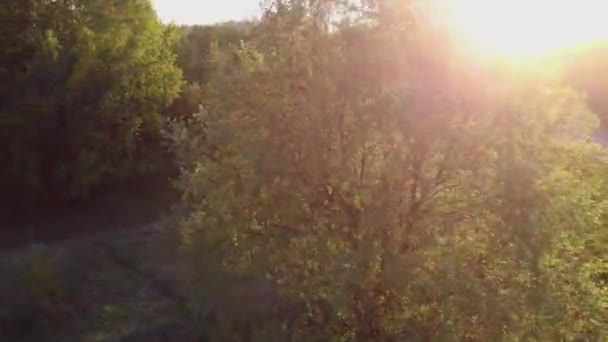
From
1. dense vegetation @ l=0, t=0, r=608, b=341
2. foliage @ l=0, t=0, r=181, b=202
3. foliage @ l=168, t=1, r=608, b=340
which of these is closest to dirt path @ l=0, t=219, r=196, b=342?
foliage @ l=0, t=0, r=181, b=202

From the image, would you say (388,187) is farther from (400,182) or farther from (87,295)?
A: (87,295)

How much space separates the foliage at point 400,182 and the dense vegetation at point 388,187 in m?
0.02

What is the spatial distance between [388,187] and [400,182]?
16 cm

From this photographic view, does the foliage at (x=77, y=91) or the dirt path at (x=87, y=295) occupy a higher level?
the foliage at (x=77, y=91)

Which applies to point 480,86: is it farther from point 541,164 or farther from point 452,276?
point 452,276

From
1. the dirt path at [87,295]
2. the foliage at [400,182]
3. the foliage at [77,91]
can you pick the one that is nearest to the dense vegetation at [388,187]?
the foliage at [400,182]

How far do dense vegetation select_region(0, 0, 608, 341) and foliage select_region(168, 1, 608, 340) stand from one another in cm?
2

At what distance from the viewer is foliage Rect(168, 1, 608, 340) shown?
10.6 m

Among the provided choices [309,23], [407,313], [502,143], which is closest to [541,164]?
[502,143]

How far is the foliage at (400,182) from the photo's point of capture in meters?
10.6

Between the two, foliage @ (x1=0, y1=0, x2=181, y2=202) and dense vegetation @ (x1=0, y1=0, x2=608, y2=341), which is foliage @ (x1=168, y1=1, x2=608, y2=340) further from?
foliage @ (x1=0, y1=0, x2=181, y2=202)

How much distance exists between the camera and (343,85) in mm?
11469

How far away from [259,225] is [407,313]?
2.35 metres

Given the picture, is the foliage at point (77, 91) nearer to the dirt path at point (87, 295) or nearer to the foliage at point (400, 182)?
the dirt path at point (87, 295)
